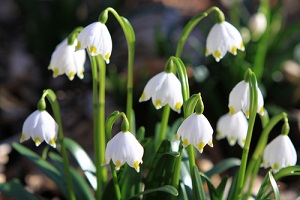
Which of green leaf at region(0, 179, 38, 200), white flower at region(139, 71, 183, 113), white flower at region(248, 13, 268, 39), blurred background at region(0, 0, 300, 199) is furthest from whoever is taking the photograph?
white flower at region(248, 13, 268, 39)

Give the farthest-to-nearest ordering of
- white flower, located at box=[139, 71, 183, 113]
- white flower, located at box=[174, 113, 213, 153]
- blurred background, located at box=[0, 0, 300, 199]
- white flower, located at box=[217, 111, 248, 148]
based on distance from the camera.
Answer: blurred background, located at box=[0, 0, 300, 199] < white flower, located at box=[217, 111, 248, 148] < white flower, located at box=[139, 71, 183, 113] < white flower, located at box=[174, 113, 213, 153]

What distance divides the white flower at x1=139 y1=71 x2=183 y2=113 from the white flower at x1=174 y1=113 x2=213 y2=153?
4.3 inches

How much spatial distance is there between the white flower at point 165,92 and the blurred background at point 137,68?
1.38m

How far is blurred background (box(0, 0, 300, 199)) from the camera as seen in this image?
358 cm

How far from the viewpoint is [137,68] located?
13.5 feet

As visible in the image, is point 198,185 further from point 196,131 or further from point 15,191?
point 15,191

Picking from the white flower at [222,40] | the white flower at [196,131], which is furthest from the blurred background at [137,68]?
the white flower at [196,131]

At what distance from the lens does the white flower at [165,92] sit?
2.03 m

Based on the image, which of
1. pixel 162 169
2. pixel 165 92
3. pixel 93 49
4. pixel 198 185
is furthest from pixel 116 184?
pixel 93 49

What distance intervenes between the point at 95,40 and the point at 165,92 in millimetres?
272

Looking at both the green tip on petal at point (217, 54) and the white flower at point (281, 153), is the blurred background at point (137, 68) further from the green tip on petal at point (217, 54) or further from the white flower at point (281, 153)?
the green tip on petal at point (217, 54)

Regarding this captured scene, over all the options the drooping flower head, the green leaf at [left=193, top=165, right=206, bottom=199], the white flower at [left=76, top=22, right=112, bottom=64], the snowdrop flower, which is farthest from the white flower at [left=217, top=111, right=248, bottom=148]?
the snowdrop flower

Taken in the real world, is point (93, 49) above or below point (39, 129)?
above

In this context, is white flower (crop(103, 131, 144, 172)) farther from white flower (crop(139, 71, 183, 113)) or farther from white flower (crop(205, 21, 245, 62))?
white flower (crop(205, 21, 245, 62))
